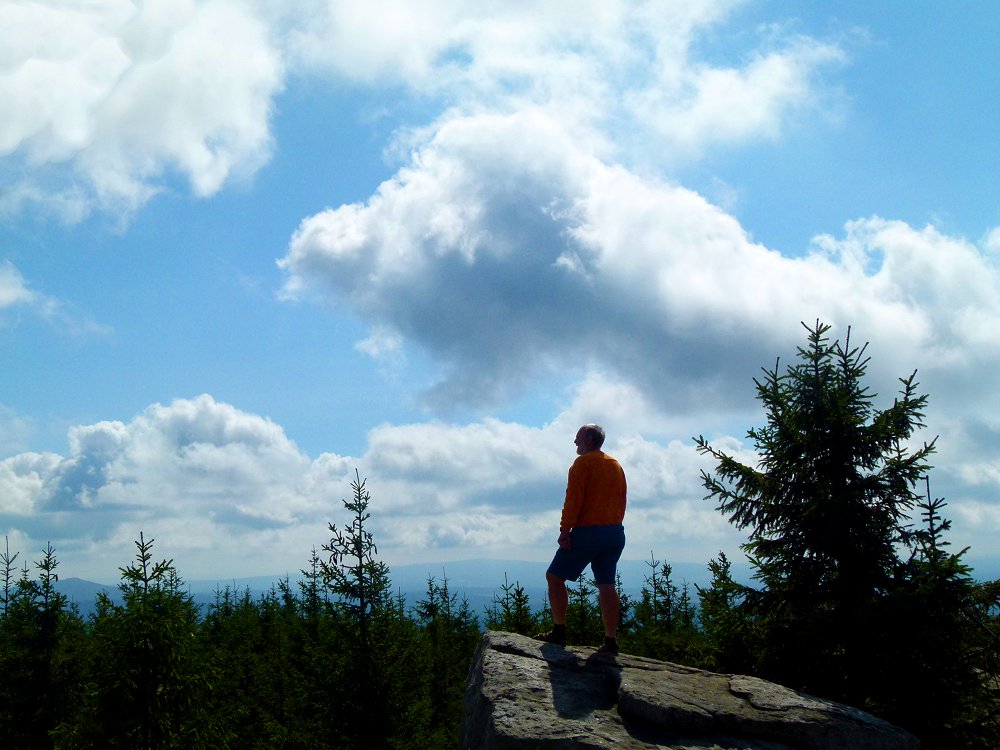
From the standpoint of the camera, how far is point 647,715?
6824mm

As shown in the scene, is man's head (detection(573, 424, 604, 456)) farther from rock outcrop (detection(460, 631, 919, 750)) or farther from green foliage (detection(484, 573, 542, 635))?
green foliage (detection(484, 573, 542, 635))

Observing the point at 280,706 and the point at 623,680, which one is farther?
the point at 280,706

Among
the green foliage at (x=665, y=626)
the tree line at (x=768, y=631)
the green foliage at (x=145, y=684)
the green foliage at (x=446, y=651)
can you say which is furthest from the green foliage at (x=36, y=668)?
the green foliage at (x=665, y=626)

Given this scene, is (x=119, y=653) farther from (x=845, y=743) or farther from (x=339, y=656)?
(x=845, y=743)

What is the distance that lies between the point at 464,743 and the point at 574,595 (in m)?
12.5

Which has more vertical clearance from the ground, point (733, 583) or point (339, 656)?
point (733, 583)

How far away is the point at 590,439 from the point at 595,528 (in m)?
1.06

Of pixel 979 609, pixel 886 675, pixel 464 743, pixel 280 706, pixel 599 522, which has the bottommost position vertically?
pixel 280 706

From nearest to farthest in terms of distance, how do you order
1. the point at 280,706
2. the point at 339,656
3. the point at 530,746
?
1. the point at 530,746
2. the point at 339,656
3. the point at 280,706

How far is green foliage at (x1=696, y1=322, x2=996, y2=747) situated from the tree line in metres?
0.02

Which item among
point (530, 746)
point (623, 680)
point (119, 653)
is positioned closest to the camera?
point (530, 746)

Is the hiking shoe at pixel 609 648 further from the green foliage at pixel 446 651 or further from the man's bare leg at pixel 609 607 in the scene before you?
the green foliage at pixel 446 651

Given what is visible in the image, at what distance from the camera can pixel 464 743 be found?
25.1ft

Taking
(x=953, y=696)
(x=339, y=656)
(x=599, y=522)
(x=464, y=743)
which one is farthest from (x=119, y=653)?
(x=953, y=696)
